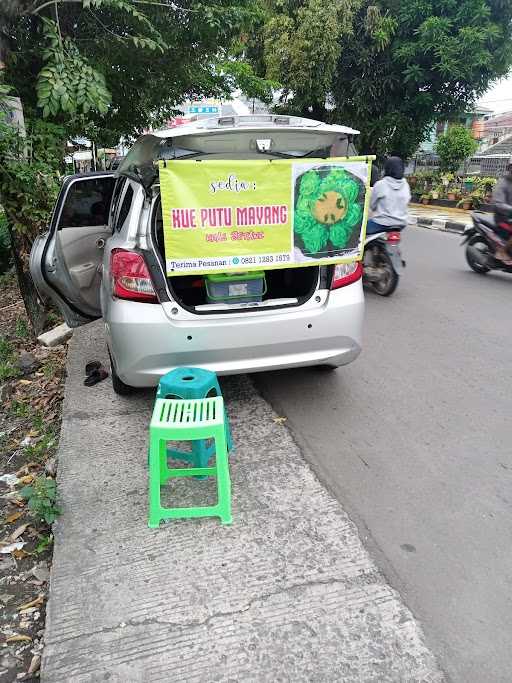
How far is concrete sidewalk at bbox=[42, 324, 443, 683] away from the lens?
1.92 m

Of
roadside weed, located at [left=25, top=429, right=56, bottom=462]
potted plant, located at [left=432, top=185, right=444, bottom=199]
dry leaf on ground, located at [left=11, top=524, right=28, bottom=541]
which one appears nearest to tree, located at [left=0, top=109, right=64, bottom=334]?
roadside weed, located at [left=25, top=429, right=56, bottom=462]

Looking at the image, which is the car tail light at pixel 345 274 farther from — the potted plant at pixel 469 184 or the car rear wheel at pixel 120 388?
the potted plant at pixel 469 184

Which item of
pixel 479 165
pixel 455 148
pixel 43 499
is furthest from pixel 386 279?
pixel 479 165

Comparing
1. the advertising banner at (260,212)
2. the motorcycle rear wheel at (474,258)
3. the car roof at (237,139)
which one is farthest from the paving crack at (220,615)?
the motorcycle rear wheel at (474,258)

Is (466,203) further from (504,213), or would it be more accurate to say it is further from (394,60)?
(504,213)

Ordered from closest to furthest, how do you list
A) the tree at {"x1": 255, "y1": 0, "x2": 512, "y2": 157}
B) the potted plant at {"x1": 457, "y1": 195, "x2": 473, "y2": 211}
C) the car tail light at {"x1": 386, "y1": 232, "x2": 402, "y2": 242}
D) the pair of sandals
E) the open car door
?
the pair of sandals → the open car door → the car tail light at {"x1": 386, "y1": 232, "x2": 402, "y2": 242} → the tree at {"x1": 255, "y1": 0, "x2": 512, "y2": 157} → the potted plant at {"x1": 457, "y1": 195, "x2": 473, "y2": 211}

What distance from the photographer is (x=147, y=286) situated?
321cm

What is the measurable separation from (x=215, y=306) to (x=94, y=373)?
1486 millimetres

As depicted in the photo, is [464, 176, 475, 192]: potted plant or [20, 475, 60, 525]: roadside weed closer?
[20, 475, 60, 525]: roadside weed

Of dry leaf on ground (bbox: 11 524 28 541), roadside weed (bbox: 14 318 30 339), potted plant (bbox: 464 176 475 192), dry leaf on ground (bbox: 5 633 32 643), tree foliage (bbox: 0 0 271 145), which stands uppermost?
tree foliage (bbox: 0 0 271 145)

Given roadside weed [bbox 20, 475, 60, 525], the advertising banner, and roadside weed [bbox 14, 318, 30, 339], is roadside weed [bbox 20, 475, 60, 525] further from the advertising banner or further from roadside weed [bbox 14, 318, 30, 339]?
roadside weed [bbox 14, 318, 30, 339]

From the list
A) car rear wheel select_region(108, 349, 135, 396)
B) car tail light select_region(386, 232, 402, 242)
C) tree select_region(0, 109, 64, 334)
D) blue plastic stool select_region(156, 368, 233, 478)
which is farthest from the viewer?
car tail light select_region(386, 232, 402, 242)

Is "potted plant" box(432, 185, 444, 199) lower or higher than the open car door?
lower

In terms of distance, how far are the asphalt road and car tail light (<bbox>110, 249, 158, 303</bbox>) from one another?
130cm
